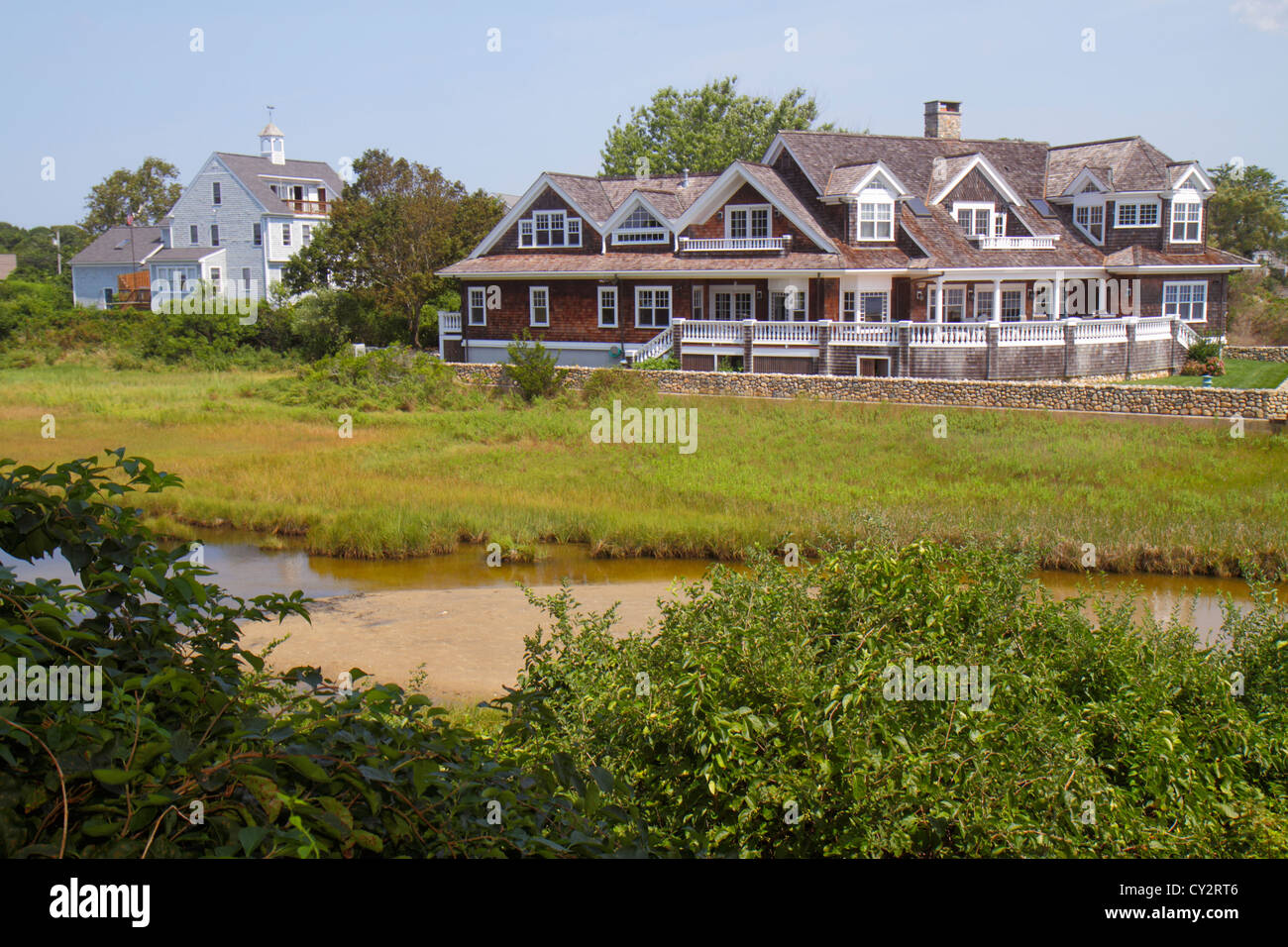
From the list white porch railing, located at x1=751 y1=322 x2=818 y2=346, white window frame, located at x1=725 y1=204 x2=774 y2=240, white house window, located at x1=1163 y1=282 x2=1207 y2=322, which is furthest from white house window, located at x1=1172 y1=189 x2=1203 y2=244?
white porch railing, located at x1=751 y1=322 x2=818 y2=346

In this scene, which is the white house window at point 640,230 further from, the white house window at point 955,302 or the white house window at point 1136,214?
the white house window at point 1136,214

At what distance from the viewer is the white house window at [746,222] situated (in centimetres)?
4203

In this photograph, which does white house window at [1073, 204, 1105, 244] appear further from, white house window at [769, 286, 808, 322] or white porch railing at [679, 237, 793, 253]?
white house window at [769, 286, 808, 322]

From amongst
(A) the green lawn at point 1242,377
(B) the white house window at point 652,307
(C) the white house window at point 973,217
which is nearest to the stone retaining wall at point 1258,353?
(A) the green lawn at point 1242,377

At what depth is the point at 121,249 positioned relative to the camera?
7625 centimetres

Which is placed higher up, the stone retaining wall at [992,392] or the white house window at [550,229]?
the white house window at [550,229]

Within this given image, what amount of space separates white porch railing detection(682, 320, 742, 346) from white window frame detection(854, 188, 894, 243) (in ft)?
19.7

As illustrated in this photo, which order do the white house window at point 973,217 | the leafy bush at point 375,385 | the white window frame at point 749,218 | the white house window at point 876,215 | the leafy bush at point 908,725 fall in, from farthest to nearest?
the white house window at point 973,217 < the white window frame at point 749,218 < the white house window at point 876,215 < the leafy bush at point 375,385 < the leafy bush at point 908,725

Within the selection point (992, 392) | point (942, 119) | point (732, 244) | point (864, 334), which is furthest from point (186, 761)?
point (942, 119)

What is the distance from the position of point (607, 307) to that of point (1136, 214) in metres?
21.4

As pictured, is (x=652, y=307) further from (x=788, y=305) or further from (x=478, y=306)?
(x=478, y=306)

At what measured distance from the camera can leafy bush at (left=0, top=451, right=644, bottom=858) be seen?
3045mm

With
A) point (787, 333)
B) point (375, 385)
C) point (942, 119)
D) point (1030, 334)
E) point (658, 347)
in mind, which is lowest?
point (375, 385)

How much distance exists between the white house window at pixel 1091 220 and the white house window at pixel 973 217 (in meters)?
5.20
